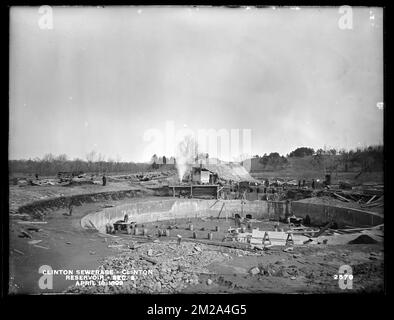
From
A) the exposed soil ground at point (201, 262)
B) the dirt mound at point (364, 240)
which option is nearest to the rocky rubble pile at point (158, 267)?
the exposed soil ground at point (201, 262)

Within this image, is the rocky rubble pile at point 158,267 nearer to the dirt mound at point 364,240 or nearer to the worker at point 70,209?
the worker at point 70,209

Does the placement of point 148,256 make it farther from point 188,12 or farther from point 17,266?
point 188,12

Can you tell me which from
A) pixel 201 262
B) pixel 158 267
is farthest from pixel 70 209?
pixel 201 262

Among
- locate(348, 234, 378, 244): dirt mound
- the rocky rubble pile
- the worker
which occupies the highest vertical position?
Result: the worker

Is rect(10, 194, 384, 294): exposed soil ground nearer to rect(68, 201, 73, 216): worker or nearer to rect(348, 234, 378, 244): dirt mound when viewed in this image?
rect(348, 234, 378, 244): dirt mound

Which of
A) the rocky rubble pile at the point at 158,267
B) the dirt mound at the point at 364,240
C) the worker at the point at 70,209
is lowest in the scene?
the rocky rubble pile at the point at 158,267

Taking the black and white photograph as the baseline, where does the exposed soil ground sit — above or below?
below

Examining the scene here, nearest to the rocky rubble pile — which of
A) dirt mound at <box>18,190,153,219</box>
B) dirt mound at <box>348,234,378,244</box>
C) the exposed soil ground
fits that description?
the exposed soil ground
